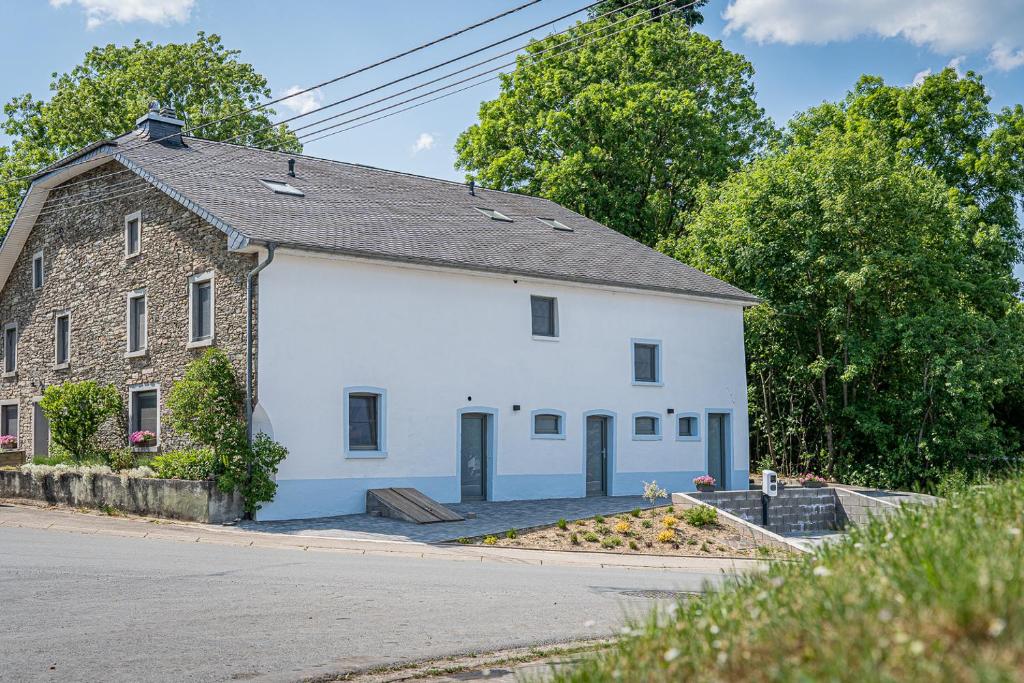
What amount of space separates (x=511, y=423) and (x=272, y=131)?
87.9ft

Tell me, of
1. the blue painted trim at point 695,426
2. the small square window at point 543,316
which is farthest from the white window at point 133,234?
the blue painted trim at point 695,426

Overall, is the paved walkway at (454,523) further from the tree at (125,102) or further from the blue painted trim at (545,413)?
the tree at (125,102)

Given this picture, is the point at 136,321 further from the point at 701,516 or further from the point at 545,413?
the point at 701,516

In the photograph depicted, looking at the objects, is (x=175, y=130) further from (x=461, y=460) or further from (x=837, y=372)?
(x=837, y=372)

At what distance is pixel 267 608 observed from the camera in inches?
410

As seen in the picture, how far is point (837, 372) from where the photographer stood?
3017 centimetres

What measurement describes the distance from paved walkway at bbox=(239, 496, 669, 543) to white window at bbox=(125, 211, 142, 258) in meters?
8.88

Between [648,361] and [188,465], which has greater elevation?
[648,361]

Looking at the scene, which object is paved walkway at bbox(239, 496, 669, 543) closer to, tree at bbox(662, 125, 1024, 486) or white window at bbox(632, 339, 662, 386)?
white window at bbox(632, 339, 662, 386)

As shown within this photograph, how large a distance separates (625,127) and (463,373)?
18.5 meters

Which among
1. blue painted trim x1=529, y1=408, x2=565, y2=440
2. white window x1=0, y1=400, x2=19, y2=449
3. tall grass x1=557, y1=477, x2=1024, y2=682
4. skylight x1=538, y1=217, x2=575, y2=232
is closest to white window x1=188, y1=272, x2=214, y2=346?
blue painted trim x1=529, y1=408, x2=565, y2=440

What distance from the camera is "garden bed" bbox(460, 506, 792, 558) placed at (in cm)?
1750

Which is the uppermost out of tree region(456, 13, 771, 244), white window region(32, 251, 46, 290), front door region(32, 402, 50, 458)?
tree region(456, 13, 771, 244)

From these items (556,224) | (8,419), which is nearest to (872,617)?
(556,224)
